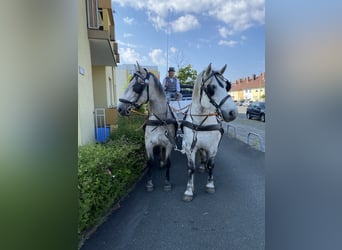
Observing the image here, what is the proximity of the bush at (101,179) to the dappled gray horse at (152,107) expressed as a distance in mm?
444

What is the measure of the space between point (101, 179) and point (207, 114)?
1.89 metres

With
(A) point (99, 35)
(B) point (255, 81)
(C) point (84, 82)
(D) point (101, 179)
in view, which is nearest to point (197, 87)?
(B) point (255, 81)

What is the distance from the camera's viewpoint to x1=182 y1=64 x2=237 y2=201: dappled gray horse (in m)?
3.03

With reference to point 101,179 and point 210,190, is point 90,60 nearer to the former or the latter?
point 101,179

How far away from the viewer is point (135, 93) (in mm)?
3566

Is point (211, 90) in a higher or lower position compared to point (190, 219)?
higher

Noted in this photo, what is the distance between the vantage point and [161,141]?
401 cm

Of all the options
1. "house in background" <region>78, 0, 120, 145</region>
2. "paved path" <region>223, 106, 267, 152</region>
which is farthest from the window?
"paved path" <region>223, 106, 267, 152</region>

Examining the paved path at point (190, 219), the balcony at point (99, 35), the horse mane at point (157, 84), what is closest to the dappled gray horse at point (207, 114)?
the paved path at point (190, 219)

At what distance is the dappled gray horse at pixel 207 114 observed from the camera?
3029 mm
